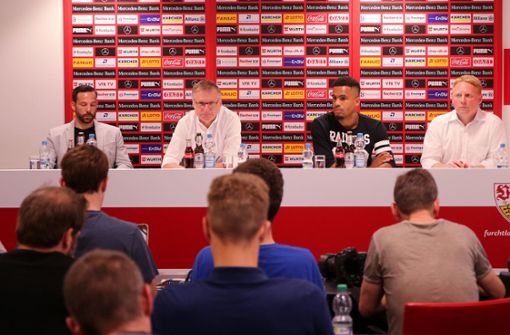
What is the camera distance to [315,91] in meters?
6.98

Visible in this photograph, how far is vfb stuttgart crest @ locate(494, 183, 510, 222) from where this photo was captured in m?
4.56

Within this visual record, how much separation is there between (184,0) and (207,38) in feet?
1.31

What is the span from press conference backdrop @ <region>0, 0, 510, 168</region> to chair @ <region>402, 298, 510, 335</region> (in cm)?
522

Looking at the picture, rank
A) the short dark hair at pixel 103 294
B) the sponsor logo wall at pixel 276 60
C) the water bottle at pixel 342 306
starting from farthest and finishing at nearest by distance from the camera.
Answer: the sponsor logo wall at pixel 276 60 < the water bottle at pixel 342 306 < the short dark hair at pixel 103 294

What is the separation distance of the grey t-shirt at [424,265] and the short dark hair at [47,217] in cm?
123

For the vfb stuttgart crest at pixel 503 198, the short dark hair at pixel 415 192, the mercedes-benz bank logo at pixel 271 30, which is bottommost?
the vfb stuttgart crest at pixel 503 198

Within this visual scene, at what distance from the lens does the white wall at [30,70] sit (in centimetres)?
703

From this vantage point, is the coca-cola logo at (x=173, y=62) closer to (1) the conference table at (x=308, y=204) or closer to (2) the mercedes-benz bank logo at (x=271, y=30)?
(2) the mercedes-benz bank logo at (x=271, y=30)

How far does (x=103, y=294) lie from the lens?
1427 mm

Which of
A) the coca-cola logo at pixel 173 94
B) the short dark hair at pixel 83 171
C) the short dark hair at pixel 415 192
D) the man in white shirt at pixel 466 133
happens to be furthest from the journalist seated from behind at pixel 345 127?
the short dark hair at pixel 83 171

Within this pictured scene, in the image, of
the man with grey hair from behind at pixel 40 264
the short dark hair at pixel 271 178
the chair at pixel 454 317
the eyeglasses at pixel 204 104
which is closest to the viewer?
the man with grey hair from behind at pixel 40 264

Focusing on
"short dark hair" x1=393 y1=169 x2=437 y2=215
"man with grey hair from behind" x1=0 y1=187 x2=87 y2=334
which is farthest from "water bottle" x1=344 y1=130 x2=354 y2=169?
"man with grey hair from behind" x1=0 y1=187 x2=87 y2=334

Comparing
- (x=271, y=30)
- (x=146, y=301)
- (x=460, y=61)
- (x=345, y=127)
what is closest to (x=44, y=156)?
(x=345, y=127)

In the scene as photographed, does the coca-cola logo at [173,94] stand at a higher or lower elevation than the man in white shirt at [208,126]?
higher
